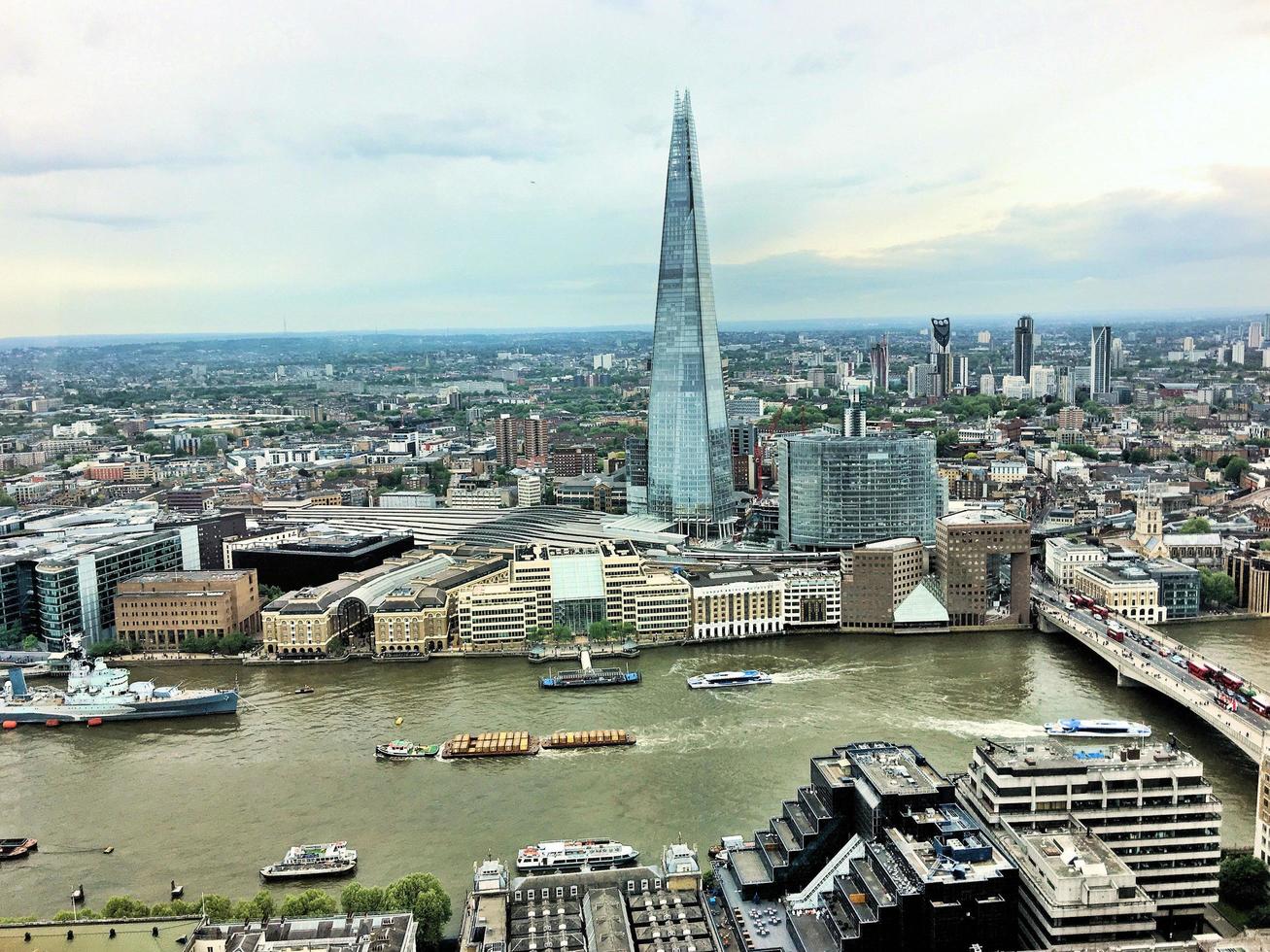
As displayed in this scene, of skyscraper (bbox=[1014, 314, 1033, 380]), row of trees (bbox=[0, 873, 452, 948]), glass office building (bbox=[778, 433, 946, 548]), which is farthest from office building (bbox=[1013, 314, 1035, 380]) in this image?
row of trees (bbox=[0, 873, 452, 948])

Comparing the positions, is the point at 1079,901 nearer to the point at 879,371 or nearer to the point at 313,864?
the point at 313,864

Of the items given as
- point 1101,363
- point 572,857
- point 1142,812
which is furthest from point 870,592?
point 1101,363

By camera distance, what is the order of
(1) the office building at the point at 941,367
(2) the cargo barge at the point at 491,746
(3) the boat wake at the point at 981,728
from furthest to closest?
(1) the office building at the point at 941,367 < (3) the boat wake at the point at 981,728 < (2) the cargo barge at the point at 491,746

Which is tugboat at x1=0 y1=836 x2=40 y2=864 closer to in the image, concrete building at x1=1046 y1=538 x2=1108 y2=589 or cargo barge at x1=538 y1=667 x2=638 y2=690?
cargo barge at x1=538 y1=667 x2=638 y2=690

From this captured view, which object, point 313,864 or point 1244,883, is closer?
point 1244,883

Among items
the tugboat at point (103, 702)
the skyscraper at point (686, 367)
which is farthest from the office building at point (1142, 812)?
the skyscraper at point (686, 367)

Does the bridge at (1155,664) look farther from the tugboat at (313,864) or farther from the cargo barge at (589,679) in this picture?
the tugboat at (313,864)

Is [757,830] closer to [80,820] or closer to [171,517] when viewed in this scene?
[80,820]
